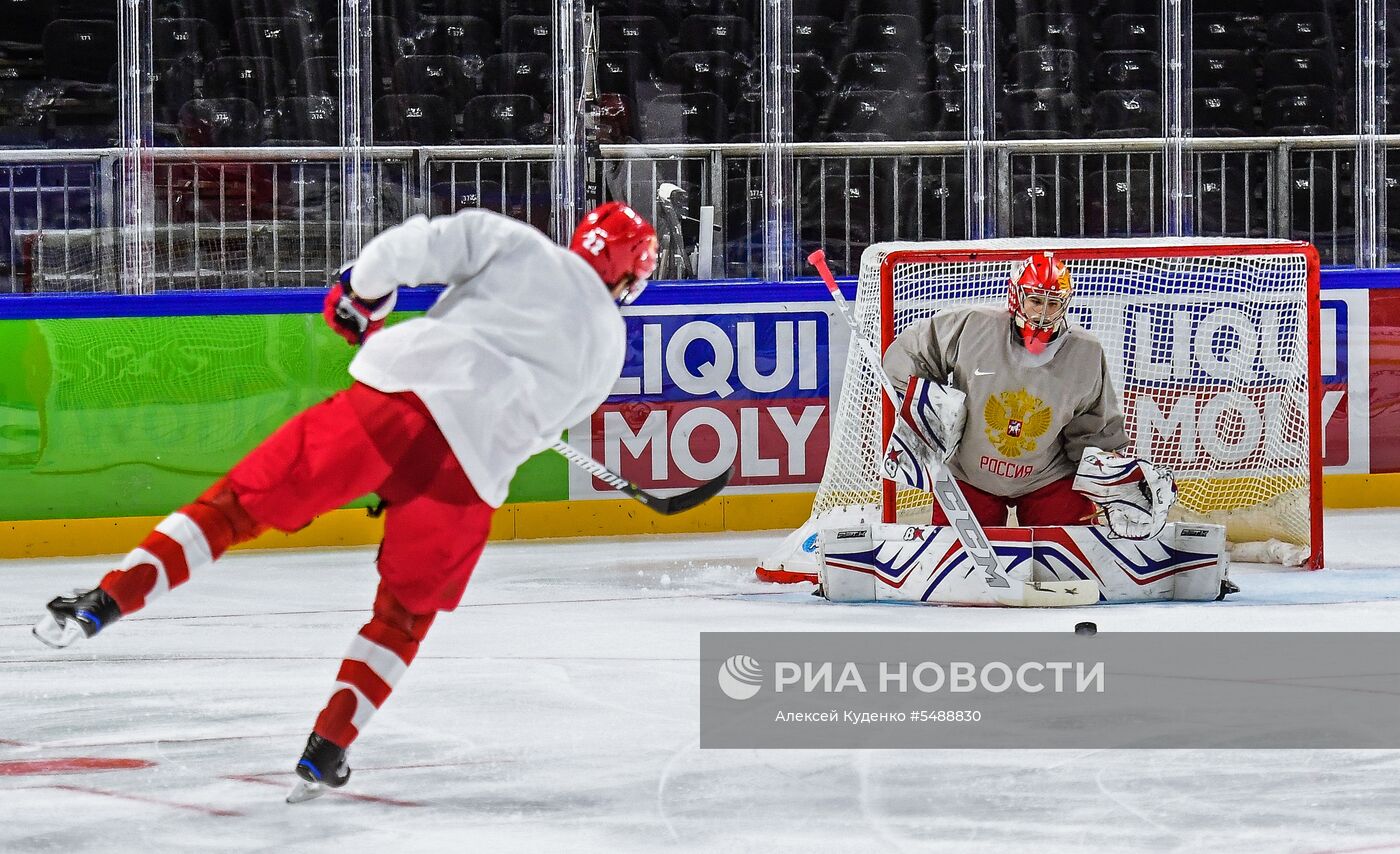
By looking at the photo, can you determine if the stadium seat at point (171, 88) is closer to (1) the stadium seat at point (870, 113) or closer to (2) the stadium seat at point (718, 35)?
(2) the stadium seat at point (718, 35)

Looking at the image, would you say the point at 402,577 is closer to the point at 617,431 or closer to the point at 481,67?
the point at 617,431

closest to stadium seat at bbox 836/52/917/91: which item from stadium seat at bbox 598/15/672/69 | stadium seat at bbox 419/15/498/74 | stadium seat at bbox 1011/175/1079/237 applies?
stadium seat at bbox 1011/175/1079/237

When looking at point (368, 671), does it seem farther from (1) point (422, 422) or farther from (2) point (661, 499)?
(2) point (661, 499)

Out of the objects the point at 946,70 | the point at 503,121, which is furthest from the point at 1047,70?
the point at 503,121

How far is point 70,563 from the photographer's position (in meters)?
6.03

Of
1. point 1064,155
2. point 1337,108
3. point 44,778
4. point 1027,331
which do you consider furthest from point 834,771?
point 1337,108

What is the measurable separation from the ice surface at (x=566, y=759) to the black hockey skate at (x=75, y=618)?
39 cm

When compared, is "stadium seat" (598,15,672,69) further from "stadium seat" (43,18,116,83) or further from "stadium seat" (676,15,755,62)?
"stadium seat" (43,18,116,83)

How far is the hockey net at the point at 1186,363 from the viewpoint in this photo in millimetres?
5816

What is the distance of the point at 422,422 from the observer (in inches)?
116

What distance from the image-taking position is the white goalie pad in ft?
16.9

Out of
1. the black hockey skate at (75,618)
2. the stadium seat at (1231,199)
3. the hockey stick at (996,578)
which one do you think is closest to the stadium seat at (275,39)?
the hockey stick at (996,578)

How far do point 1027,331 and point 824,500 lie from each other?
A: 0.96 m

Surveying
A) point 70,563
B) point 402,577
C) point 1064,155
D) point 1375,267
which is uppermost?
point 1064,155
